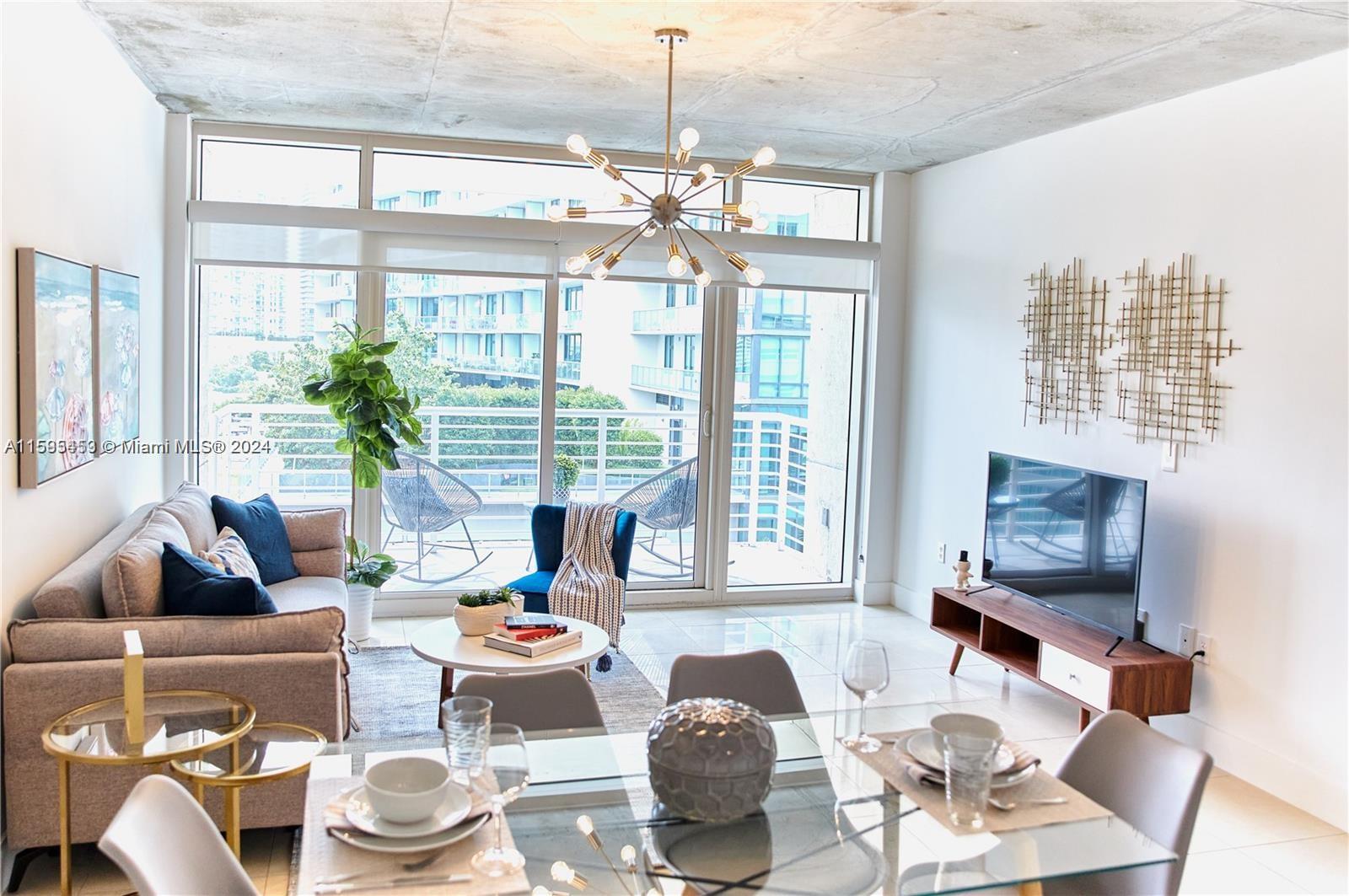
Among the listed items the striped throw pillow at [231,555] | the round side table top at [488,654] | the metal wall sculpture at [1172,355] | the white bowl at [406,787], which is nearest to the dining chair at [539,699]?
the white bowl at [406,787]

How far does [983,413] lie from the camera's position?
230 inches

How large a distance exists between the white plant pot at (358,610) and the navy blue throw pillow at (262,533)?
0.42 metres

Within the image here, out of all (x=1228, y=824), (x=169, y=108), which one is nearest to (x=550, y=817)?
(x=1228, y=824)

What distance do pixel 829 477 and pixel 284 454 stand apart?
10.8 ft

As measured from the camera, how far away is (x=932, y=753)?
229 cm

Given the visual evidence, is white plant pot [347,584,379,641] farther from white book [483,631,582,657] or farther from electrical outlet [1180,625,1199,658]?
electrical outlet [1180,625,1199,658]

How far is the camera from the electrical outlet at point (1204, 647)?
14.1ft

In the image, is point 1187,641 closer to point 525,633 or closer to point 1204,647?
point 1204,647

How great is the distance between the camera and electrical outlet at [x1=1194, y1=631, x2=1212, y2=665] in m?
4.30

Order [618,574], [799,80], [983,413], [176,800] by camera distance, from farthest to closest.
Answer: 1. [983,413]
2. [618,574]
3. [799,80]
4. [176,800]

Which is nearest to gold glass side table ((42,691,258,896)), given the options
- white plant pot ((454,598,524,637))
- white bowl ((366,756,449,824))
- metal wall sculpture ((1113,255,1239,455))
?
white bowl ((366,756,449,824))

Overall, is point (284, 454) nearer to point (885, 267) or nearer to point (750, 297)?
point (750, 297)

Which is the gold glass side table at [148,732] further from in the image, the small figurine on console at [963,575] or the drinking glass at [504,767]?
the small figurine on console at [963,575]

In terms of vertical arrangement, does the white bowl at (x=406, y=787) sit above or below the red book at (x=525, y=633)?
above
